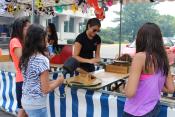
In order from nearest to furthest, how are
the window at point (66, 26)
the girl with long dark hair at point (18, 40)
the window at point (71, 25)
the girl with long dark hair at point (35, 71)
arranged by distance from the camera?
the girl with long dark hair at point (35, 71)
the girl with long dark hair at point (18, 40)
the window at point (66, 26)
the window at point (71, 25)

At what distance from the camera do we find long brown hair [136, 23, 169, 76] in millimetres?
2059

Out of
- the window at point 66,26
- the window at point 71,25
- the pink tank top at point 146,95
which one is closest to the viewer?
the pink tank top at point 146,95

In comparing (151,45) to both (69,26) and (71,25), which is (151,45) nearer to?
(69,26)

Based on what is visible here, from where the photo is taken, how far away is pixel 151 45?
2.07 metres

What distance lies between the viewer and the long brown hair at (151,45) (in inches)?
81.0

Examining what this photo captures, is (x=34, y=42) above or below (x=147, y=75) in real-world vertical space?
above

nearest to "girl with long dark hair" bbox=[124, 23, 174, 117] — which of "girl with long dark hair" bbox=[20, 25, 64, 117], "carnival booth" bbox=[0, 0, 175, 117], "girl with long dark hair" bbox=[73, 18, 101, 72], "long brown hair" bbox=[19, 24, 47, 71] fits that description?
"carnival booth" bbox=[0, 0, 175, 117]

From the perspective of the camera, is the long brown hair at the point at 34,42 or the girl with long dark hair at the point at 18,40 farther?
the girl with long dark hair at the point at 18,40

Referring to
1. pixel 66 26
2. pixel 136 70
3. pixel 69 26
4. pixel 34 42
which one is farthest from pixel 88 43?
pixel 69 26

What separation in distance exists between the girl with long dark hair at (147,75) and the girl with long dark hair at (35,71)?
725mm

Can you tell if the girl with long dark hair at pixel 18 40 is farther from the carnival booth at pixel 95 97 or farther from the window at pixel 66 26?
the window at pixel 66 26

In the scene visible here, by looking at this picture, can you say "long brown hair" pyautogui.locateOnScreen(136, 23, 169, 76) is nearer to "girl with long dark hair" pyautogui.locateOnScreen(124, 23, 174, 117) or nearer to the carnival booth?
"girl with long dark hair" pyautogui.locateOnScreen(124, 23, 174, 117)

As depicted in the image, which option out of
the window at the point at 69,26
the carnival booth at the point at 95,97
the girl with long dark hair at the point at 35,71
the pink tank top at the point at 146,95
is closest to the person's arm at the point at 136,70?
the pink tank top at the point at 146,95

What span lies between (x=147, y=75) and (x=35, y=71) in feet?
3.04
